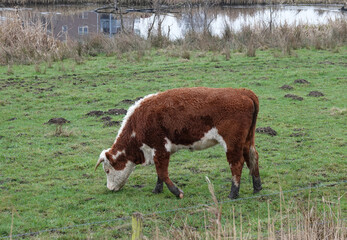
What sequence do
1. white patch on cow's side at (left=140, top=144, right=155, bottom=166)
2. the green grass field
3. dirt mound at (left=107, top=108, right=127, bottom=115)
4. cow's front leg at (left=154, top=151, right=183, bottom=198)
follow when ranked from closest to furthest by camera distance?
the green grass field
cow's front leg at (left=154, top=151, right=183, bottom=198)
white patch on cow's side at (left=140, top=144, right=155, bottom=166)
dirt mound at (left=107, top=108, right=127, bottom=115)

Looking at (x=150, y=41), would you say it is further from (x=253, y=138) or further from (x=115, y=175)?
(x=253, y=138)

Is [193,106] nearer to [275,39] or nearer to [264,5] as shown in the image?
[275,39]

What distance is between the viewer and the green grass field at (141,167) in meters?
6.36

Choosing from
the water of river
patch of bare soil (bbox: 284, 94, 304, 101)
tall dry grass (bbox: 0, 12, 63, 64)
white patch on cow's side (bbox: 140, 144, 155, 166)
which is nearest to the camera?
white patch on cow's side (bbox: 140, 144, 155, 166)

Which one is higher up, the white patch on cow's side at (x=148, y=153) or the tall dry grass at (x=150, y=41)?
the tall dry grass at (x=150, y=41)

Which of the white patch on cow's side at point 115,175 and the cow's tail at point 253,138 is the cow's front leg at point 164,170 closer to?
the white patch on cow's side at point 115,175

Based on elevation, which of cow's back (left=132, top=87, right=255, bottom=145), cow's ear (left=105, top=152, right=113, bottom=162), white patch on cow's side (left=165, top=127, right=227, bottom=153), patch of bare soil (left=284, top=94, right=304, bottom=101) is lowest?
cow's ear (left=105, top=152, right=113, bottom=162)

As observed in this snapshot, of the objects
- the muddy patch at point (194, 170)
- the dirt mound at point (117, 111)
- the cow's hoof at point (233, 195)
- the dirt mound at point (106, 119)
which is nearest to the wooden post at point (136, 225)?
the cow's hoof at point (233, 195)

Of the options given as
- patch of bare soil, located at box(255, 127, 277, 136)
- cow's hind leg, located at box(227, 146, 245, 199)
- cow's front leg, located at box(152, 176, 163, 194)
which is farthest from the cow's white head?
patch of bare soil, located at box(255, 127, 277, 136)

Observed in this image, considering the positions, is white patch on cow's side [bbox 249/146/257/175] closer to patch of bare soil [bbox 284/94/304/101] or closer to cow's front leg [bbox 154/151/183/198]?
cow's front leg [bbox 154/151/183/198]

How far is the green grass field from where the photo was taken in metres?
6.36

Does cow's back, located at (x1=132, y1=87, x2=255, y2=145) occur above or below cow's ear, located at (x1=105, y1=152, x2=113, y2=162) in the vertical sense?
above

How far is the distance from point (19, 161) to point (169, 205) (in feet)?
11.6

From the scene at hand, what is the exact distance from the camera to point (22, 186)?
24.5 feet
